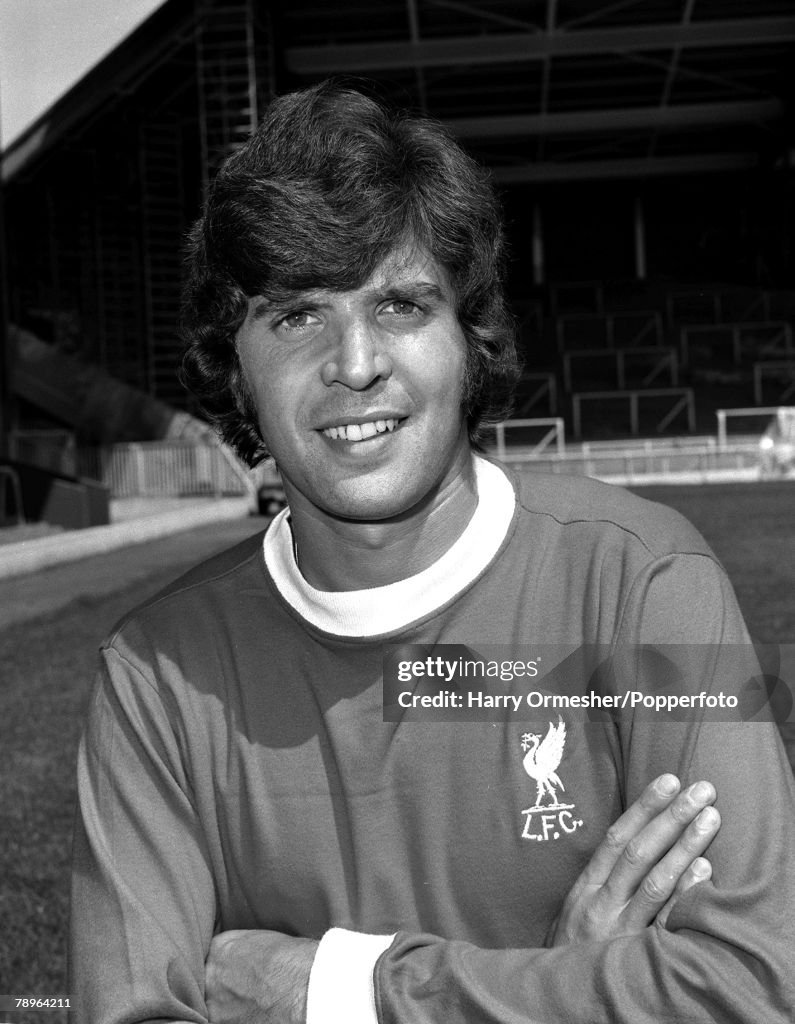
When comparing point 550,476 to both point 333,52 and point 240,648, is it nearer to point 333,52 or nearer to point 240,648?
point 240,648

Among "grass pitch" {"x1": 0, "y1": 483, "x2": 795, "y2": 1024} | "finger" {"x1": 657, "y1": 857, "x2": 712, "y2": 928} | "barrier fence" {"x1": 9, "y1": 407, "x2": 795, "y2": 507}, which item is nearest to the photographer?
"finger" {"x1": 657, "y1": 857, "x2": 712, "y2": 928}

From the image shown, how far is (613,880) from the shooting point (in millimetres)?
1400

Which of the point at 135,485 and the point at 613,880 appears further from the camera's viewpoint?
the point at 135,485

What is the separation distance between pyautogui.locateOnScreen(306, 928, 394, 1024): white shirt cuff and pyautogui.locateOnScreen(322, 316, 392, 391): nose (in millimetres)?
614

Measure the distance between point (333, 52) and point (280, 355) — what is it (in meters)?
25.4

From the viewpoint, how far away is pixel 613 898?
1400 millimetres

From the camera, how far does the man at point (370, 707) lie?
1435 millimetres

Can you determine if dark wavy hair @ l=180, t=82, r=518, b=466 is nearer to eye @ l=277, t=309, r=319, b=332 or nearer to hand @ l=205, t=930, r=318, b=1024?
eye @ l=277, t=309, r=319, b=332

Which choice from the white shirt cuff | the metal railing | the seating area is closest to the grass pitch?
the white shirt cuff

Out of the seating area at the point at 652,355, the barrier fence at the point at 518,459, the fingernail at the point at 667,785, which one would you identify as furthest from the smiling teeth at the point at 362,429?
the seating area at the point at 652,355

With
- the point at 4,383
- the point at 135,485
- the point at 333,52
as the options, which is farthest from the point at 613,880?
the point at 333,52

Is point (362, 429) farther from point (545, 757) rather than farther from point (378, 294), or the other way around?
point (545, 757)

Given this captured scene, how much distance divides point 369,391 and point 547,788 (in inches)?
19.1

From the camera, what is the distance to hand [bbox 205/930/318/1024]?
57.3 inches
